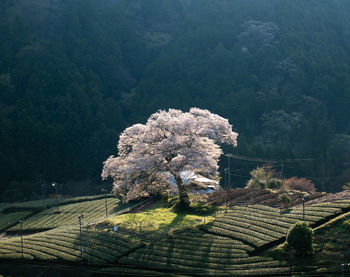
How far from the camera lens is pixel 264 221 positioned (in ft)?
110

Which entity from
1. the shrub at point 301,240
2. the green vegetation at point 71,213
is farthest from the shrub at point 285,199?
the green vegetation at point 71,213

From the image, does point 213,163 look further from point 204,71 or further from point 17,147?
point 204,71

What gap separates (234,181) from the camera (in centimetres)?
7956

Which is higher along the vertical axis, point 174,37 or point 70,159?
point 174,37

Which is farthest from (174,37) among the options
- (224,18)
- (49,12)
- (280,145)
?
(280,145)

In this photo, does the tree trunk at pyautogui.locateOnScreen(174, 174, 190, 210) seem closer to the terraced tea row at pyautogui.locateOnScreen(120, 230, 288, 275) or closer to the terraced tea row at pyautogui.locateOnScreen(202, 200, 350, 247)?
the terraced tea row at pyautogui.locateOnScreen(202, 200, 350, 247)

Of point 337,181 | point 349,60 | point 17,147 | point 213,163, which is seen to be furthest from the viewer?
point 349,60

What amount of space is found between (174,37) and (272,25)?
30.3 metres

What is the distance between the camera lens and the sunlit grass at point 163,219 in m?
A: 35.3

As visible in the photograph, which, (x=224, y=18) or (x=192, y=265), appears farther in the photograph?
(x=224, y=18)

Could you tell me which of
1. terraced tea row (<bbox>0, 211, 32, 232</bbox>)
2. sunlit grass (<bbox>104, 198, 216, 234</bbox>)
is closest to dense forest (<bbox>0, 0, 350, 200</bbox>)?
terraced tea row (<bbox>0, 211, 32, 232</bbox>)

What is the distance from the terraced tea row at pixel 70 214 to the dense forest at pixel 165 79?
79.8 feet

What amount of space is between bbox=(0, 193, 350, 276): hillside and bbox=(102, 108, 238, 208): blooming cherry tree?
329 cm

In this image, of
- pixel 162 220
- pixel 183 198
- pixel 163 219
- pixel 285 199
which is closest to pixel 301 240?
pixel 285 199
